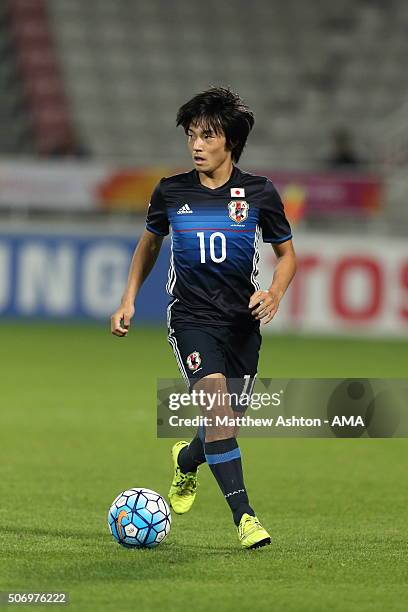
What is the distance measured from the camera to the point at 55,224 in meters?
21.4

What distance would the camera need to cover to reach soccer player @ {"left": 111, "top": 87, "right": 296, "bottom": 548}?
6.30 metres

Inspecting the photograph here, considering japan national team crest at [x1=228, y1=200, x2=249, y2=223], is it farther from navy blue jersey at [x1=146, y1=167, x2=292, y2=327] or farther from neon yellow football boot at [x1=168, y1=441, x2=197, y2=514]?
neon yellow football boot at [x1=168, y1=441, x2=197, y2=514]

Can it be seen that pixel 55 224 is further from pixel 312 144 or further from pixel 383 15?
pixel 383 15

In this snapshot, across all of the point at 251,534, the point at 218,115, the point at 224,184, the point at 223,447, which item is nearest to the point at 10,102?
the point at 224,184

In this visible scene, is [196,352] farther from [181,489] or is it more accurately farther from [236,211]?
[181,489]

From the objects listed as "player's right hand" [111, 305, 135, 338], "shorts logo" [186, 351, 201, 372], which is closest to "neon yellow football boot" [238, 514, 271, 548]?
"shorts logo" [186, 351, 201, 372]

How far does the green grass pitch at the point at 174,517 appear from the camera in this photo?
5.31m

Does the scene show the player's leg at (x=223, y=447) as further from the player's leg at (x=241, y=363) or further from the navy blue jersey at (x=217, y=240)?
the navy blue jersey at (x=217, y=240)

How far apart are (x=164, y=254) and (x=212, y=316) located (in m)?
14.4

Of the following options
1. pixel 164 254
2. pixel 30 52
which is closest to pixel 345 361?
pixel 164 254

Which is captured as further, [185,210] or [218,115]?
[185,210]

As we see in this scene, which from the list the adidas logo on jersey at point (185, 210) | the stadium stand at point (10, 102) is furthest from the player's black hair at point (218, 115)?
the stadium stand at point (10, 102)

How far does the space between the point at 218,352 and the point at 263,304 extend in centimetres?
37

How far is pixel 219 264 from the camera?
21.1 feet
